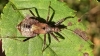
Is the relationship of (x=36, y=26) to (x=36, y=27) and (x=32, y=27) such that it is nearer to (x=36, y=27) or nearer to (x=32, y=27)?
(x=36, y=27)

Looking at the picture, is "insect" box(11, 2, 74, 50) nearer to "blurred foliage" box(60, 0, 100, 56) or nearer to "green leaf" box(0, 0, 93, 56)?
"green leaf" box(0, 0, 93, 56)

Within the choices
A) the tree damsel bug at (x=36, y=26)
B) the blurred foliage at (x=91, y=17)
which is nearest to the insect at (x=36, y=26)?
the tree damsel bug at (x=36, y=26)

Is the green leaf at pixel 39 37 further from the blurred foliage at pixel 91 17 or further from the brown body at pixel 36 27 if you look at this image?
the blurred foliage at pixel 91 17

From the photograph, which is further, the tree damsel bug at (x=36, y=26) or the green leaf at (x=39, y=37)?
the tree damsel bug at (x=36, y=26)

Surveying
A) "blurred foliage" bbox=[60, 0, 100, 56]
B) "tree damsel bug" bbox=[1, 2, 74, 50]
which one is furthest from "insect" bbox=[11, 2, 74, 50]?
"blurred foliage" bbox=[60, 0, 100, 56]

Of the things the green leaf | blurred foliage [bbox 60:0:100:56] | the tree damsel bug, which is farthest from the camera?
blurred foliage [bbox 60:0:100:56]

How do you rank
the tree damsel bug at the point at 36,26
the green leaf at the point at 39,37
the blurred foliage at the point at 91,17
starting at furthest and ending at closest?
the blurred foliage at the point at 91,17
the tree damsel bug at the point at 36,26
the green leaf at the point at 39,37

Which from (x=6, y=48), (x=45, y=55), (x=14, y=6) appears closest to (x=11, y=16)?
(x=14, y=6)

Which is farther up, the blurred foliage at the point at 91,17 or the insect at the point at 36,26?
the insect at the point at 36,26

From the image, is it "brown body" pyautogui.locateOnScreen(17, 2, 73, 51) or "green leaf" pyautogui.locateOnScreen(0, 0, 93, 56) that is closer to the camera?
"green leaf" pyautogui.locateOnScreen(0, 0, 93, 56)
